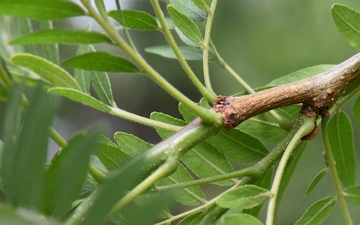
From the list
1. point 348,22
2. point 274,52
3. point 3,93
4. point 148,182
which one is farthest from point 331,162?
point 274,52

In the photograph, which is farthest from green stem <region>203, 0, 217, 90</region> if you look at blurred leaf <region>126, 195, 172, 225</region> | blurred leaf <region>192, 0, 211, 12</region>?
blurred leaf <region>126, 195, 172, 225</region>

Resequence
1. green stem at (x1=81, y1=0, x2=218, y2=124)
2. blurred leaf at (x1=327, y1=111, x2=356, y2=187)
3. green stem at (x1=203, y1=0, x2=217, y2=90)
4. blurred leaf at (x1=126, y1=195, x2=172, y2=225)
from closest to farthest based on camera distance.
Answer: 1. blurred leaf at (x1=126, y1=195, x2=172, y2=225)
2. green stem at (x1=81, y1=0, x2=218, y2=124)
3. green stem at (x1=203, y1=0, x2=217, y2=90)
4. blurred leaf at (x1=327, y1=111, x2=356, y2=187)

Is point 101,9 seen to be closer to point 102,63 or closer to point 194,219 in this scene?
point 102,63

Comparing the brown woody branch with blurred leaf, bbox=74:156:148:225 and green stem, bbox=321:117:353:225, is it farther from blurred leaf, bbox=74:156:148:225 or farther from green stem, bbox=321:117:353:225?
blurred leaf, bbox=74:156:148:225

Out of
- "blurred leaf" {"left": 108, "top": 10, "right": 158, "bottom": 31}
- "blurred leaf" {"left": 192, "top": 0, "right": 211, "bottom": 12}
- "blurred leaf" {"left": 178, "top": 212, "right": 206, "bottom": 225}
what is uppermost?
"blurred leaf" {"left": 192, "top": 0, "right": 211, "bottom": 12}

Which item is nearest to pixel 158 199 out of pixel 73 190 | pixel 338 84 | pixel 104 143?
pixel 73 190
